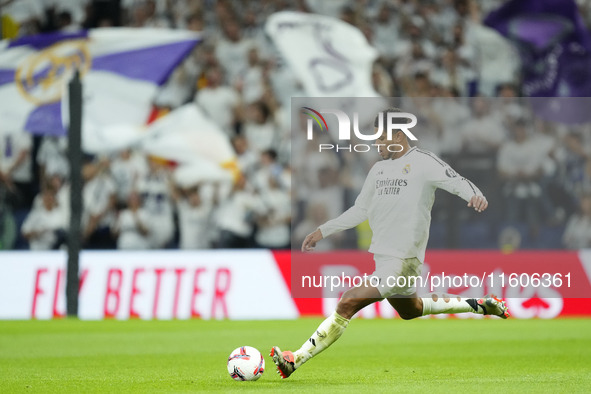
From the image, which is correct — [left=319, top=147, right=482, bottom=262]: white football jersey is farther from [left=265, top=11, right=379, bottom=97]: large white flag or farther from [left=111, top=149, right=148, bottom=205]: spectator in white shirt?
[left=111, top=149, right=148, bottom=205]: spectator in white shirt

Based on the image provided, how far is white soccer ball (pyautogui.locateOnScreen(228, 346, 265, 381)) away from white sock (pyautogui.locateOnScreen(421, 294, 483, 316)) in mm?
1465

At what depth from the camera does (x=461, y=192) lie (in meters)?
7.16

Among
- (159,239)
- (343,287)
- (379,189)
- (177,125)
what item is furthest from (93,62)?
(379,189)

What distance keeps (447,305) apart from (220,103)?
1004 centimetres

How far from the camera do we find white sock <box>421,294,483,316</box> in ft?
25.3

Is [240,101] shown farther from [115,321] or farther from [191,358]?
[191,358]

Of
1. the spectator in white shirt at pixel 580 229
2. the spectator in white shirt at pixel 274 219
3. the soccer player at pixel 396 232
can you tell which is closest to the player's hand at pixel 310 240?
the soccer player at pixel 396 232

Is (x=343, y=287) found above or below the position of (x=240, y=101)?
below

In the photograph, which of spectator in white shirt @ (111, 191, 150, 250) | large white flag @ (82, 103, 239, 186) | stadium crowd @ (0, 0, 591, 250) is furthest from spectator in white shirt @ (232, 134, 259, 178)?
spectator in white shirt @ (111, 191, 150, 250)

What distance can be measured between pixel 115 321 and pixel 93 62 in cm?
481

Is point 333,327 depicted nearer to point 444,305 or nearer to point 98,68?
point 444,305

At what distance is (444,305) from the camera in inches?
305

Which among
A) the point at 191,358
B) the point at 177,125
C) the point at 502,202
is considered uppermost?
the point at 177,125

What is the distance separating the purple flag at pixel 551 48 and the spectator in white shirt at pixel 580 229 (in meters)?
1.55
